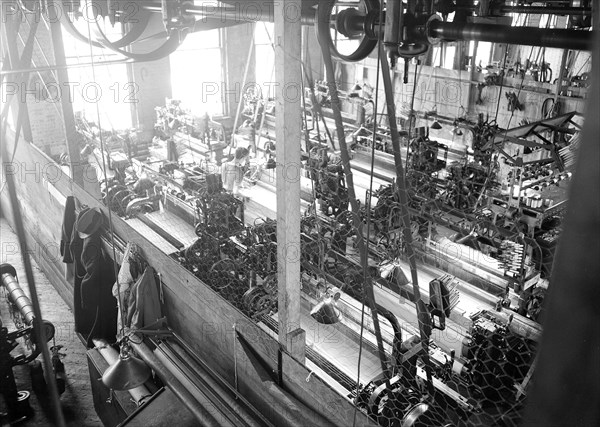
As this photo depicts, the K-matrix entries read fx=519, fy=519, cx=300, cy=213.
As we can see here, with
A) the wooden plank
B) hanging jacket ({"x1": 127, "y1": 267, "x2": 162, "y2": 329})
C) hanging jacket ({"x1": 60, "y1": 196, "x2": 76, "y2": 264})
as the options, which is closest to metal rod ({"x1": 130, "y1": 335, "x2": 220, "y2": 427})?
hanging jacket ({"x1": 127, "y1": 267, "x2": 162, "y2": 329})

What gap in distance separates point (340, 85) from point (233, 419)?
9780 mm

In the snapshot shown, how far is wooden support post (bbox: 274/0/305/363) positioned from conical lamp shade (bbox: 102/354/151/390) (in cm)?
94

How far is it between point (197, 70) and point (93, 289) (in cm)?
660

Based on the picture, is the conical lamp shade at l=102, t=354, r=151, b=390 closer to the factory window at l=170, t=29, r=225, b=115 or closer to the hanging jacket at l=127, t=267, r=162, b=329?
the hanging jacket at l=127, t=267, r=162, b=329

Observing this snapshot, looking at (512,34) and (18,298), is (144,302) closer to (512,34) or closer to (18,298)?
(18,298)

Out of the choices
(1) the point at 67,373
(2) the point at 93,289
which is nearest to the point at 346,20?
(2) the point at 93,289

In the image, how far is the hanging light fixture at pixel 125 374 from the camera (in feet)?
9.05

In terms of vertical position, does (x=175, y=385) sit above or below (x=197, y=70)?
below

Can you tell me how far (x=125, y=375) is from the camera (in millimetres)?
2768

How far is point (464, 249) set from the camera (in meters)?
5.00

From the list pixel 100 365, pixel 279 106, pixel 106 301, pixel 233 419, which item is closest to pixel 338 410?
pixel 233 419

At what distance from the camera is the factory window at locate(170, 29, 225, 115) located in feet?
31.1

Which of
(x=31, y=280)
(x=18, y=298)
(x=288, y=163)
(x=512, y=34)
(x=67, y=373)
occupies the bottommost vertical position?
(x=67, y=373)

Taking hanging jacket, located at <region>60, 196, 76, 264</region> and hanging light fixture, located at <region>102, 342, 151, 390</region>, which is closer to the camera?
hanging light fixture, located at <region>102, 342, 151, 390</region>
